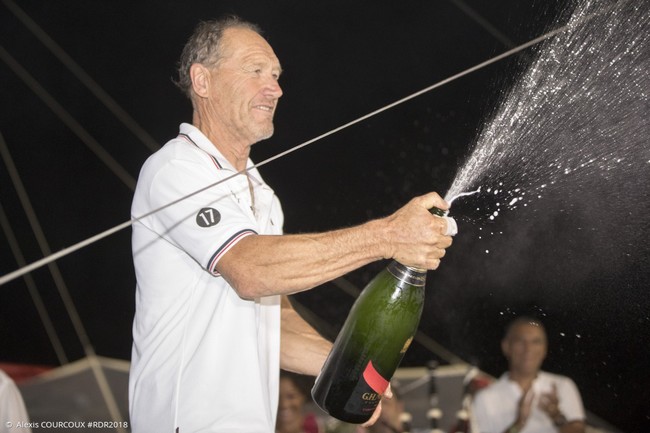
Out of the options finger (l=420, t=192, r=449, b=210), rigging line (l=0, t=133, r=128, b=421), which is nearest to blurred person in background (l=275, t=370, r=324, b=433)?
rigging line (l=0, t=133, r=128, b=421)

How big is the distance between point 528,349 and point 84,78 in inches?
67.4

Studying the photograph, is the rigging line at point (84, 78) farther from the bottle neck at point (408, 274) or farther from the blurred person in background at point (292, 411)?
the bottle neck at point (408, 274)

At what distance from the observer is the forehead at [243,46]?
1694mm

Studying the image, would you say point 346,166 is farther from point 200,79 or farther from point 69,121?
point 200,79

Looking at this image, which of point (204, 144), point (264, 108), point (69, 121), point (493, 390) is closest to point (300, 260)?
point (204, 144)

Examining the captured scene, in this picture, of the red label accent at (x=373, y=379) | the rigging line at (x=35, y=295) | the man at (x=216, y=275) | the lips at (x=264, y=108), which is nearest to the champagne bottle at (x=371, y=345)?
the red label accent at (x=373, y=379)

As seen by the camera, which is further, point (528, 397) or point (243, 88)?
point (528, 397)

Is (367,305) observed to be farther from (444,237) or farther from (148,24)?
(148,24)

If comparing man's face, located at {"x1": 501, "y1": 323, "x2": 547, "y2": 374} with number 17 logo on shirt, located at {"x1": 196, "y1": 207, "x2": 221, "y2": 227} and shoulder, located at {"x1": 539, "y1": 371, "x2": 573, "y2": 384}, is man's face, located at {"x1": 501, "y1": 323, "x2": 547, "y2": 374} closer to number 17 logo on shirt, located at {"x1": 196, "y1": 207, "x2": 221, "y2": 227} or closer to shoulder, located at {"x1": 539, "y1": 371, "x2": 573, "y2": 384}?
shoulder, located at {"x1": 539, "y1": 371, "x2": 573, "y2": 384}

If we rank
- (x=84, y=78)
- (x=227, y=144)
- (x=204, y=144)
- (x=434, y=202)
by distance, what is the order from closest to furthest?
(x=434, y=202) < (x=204, y=144) < (x=227, y=144) < (x=84, y=78)

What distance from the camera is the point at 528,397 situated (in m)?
2.56

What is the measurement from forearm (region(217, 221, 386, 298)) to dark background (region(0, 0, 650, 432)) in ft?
2.52

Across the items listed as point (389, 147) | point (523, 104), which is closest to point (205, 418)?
point (523, 104)

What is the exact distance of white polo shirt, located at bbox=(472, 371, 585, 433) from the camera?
2.55 m
